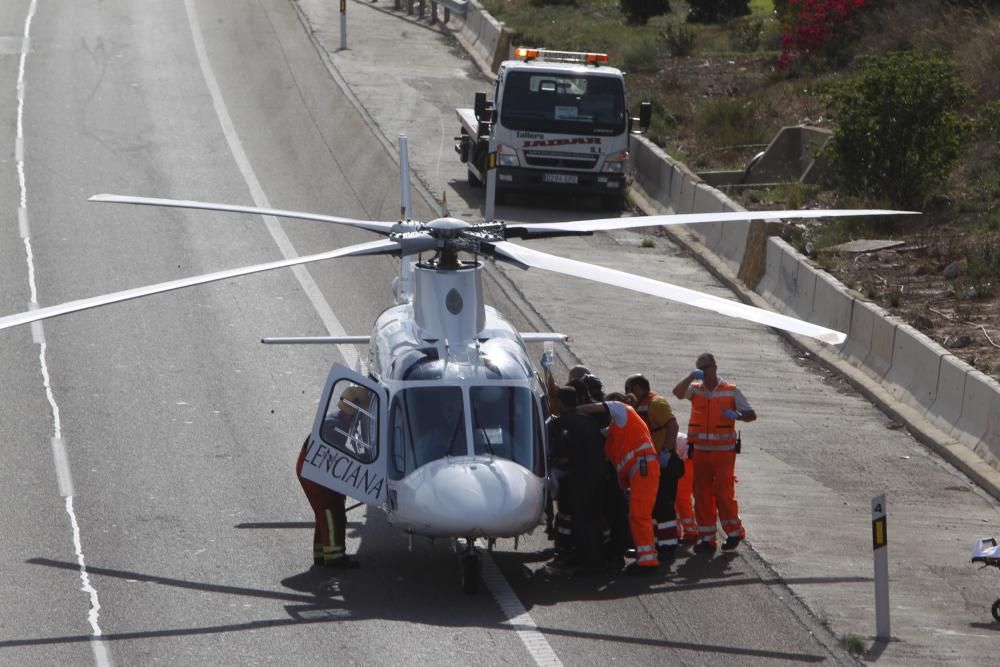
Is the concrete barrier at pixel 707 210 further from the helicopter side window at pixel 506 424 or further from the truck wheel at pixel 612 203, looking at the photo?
→ the helicopter side window at pixel 506 424

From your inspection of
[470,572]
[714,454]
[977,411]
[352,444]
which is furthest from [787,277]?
[470,572]

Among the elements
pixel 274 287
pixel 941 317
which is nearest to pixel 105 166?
pixel 274 287

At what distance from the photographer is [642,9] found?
4438cm

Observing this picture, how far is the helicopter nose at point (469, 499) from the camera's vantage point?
1164 cm

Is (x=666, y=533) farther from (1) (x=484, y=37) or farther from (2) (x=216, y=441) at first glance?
(1) (x=484, y=37)

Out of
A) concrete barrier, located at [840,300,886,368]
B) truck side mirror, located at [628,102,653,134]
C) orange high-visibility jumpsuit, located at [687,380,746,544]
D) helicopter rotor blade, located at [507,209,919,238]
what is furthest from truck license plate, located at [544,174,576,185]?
helicopter rotor blade, located at [507,209,919,238]

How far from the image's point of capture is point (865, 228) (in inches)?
958

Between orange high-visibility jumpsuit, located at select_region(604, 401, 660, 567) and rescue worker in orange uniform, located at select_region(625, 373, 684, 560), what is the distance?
0.96 feet

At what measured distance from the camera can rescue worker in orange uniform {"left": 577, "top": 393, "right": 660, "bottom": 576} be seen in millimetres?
12906

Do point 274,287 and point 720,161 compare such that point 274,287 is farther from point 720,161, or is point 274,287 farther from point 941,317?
point 720,161

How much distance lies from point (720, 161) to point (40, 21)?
68.5ft

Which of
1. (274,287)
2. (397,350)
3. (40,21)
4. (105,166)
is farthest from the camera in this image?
(40,21)

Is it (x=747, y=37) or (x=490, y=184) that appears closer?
(x=490, y=184)

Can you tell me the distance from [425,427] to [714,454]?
282 centimetres
